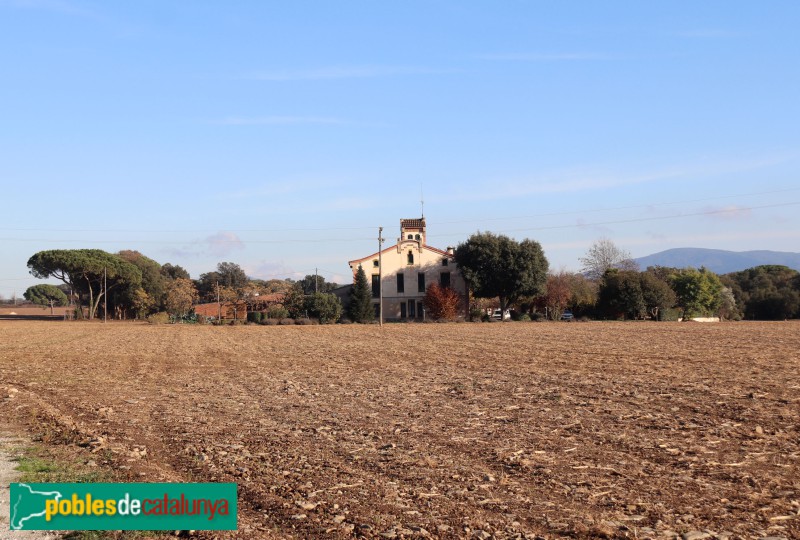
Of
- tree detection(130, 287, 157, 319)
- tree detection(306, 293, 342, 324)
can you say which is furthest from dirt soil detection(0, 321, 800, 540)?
tree detection(130, 287, 157, 319)

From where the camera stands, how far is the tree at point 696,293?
3580 inches

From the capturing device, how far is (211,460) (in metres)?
9.98

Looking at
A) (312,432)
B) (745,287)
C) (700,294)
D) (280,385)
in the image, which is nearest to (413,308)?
(700,294)

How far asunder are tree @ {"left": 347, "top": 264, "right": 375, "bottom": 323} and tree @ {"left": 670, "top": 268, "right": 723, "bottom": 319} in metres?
39.4

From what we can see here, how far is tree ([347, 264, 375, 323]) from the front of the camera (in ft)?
272

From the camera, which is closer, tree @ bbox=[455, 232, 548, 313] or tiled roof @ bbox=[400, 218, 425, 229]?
tree @ bbox=[455, 232, 548, 313]

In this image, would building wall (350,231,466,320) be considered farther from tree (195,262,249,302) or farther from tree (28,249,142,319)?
tree (195,262,249,302)

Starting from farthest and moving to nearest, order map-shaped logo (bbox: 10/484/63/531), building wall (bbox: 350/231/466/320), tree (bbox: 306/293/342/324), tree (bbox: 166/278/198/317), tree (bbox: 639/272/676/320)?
tree (bbox: 166/278/198/317) < building wall (bbox: 350/231/466/320) < tree (bbox: 639/272/676/320) < tree (bbox: 306/293/342/324) < map-shaped logo (bbox: 10/484/63/531)

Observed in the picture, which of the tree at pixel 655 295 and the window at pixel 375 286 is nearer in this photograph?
the tree at pixel 655 295

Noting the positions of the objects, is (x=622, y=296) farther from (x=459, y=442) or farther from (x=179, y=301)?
(x=459, y=442)

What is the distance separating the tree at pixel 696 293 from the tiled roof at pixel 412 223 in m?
34.5

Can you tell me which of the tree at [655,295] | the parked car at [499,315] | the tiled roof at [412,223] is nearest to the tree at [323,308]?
the parked car at [499,315]

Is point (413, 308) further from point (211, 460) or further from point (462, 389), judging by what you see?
point (211, 460)

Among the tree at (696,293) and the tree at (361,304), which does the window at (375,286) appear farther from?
the tree at (696,293)
